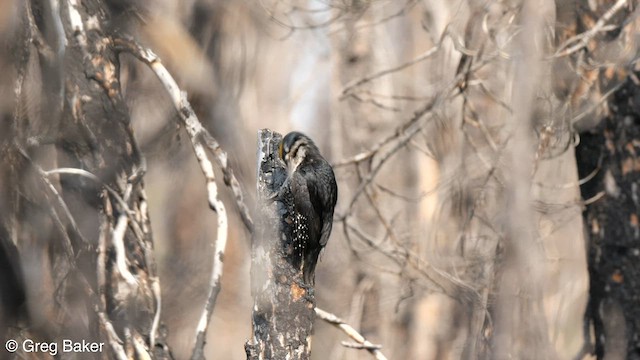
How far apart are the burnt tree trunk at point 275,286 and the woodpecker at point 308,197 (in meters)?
0.03

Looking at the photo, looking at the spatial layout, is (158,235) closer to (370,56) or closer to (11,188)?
(11,188)

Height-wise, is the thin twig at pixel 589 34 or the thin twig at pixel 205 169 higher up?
the thin twig at pixel 589 34

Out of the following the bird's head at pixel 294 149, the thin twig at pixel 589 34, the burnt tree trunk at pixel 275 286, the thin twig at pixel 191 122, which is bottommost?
the burnt tree trunk at pixel 275 286

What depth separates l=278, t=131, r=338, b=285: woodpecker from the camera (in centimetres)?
299

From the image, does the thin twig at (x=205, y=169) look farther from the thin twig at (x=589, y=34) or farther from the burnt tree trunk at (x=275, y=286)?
the thin twig at (x=589, y=34)

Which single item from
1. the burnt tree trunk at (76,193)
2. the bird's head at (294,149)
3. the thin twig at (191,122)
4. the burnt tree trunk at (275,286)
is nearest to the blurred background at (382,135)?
the burnt tree trunk at (76,193)

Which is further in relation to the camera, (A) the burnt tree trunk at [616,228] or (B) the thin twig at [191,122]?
(A) the burnt tree trunk at [616,228]

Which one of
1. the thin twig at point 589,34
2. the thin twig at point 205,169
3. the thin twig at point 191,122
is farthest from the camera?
the thin twig at point 589,34

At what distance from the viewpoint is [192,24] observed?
A: 6754 millimetres

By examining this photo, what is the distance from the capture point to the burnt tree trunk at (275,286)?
9.46ft

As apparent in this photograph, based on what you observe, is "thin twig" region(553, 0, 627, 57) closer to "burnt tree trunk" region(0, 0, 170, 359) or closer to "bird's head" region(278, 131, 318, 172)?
"bird's head" region(278, 131, 318, 172)

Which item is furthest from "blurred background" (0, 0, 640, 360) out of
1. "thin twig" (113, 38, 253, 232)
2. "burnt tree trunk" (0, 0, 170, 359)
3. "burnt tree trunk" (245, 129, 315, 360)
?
"burnt tree trunk" (245, 129, 315, 360)

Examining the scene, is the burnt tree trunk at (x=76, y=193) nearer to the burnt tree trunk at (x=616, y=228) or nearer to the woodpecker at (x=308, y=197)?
the woodpecker at (x=308, y=197)

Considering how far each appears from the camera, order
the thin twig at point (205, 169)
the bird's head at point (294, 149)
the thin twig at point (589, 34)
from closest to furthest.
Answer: the bird's head at point (294, 149) < the thin twig at point (205, 169) < the thin twig at point (589, 34)
